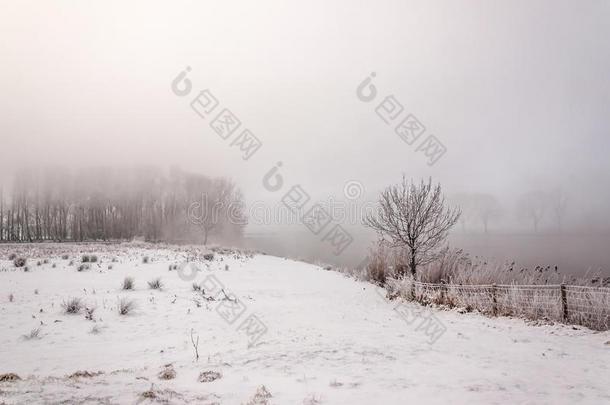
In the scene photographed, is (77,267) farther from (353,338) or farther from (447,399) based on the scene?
(447,399)

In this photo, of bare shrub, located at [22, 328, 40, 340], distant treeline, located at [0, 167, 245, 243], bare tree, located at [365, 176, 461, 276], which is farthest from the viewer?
distant treeline, located at [0, 167, 245, 243]

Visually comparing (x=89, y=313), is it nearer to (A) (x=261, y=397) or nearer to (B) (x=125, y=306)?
(B) (x=125, y=306)

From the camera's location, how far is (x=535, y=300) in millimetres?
8836

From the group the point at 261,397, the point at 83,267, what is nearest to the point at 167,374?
the point at 261,397

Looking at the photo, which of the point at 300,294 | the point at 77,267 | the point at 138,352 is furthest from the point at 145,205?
the point at 138,352

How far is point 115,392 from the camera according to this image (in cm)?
393

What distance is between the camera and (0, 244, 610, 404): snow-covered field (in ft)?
13.6

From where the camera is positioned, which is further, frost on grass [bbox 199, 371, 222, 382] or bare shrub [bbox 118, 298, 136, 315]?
bare shrub [bbox 118, 298, 136, 315]

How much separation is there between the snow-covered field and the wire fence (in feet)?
2.04

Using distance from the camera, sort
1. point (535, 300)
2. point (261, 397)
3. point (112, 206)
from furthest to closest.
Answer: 1. point (112, 206)
2. point (535, 300)
3. point (261, 397)

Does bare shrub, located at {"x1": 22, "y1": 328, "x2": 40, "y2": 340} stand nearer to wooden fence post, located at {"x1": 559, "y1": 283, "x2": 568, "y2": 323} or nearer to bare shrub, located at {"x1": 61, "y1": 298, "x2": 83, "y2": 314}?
bare shrub, located at {"x1": 61, "y1": 298, "x2": 83, "y2": 314}

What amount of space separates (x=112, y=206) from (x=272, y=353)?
64039mm

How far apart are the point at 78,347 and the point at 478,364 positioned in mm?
7747

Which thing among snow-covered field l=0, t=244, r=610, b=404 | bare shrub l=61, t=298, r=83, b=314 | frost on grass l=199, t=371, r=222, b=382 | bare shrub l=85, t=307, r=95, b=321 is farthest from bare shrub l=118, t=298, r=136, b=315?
frost on grass l=199, t=371, r=222, b=382
